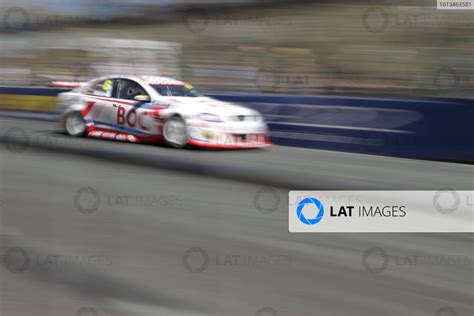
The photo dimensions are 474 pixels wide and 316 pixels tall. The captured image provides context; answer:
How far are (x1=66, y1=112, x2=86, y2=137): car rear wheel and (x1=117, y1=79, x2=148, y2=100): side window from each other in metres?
0.22

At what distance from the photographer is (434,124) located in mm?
2318

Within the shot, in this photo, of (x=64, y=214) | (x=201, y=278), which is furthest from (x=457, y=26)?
(x=64, y=214)

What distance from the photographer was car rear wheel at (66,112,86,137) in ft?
8.57

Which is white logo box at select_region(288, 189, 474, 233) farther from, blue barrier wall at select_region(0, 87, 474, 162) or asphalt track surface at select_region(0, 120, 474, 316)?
blue barrier wall at select_region(0, 87, 474, 162)

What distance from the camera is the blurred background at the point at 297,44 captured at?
2342 millimetres

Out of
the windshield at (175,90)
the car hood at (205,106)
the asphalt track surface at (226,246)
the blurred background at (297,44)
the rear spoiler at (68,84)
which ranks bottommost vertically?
the asphalt track surface at (226,246)

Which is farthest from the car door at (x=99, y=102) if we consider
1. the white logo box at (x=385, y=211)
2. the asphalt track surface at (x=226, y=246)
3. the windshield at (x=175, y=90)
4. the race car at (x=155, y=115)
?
the white logo box at (x=385, y=211)

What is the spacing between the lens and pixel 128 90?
2586 millimetres

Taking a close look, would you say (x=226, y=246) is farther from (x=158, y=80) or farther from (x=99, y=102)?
(x=99, y=102)

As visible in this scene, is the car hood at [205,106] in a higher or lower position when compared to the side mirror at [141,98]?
lower

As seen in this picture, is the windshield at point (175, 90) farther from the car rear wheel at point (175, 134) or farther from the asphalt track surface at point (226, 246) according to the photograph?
the asphalt track surface at point (226, 246)

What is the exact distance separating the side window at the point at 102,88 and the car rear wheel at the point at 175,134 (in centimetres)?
34

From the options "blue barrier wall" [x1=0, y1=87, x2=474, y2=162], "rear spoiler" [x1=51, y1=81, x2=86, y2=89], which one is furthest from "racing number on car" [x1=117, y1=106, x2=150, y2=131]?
"blue barrier wall" [x1=0, y1=87, x2=474, y2=162]

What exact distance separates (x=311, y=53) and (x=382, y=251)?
963 millimetres
